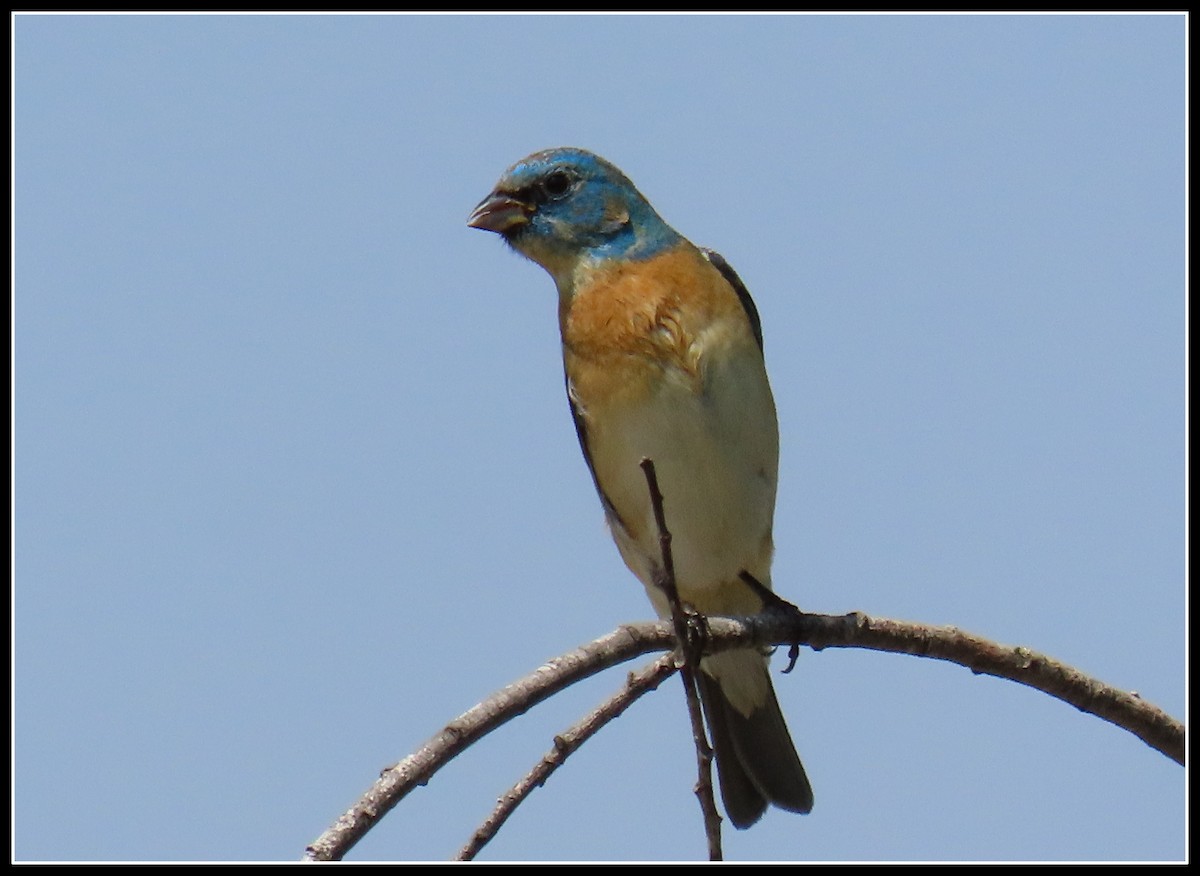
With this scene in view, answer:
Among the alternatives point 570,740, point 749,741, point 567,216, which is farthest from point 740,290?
point 570,740

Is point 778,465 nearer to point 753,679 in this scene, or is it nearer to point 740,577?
point 740,577

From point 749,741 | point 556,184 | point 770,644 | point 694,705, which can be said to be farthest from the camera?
point 556,184

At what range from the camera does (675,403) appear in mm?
5371

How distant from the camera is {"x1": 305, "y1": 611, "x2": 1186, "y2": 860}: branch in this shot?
9.57ft

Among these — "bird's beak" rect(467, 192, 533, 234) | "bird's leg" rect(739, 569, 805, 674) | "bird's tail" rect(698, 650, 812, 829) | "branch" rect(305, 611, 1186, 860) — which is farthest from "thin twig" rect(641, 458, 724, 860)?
"bird's beak" rect(467, 192, 533, 234)

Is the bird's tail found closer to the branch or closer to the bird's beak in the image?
the branch

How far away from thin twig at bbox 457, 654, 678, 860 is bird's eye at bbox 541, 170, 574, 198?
286 centimetres

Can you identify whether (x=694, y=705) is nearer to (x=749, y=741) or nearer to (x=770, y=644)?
(x=770, y=644)

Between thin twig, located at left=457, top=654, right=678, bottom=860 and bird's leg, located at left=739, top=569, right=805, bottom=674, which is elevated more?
bird's leg, located at left=739, top=569, right=805, bottom=674

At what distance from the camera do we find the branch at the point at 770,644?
9.57 feet

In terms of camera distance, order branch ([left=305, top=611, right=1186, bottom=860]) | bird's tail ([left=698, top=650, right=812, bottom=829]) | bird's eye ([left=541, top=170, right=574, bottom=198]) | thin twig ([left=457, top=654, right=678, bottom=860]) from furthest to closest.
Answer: bird's eye ([left=541, top=170, right=574, bottom=198]), bird's tail ([left=698, top=650, right=812, bottom=829]), thin twig ([left=457, top=654, right=678, bottom=860]), branch ([left=305, top=611, right=1186, bottom=860])

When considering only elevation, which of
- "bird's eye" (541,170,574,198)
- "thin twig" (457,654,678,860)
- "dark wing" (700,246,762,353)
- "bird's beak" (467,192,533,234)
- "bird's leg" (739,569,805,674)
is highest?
"bird's eye" (541,170,574,198)

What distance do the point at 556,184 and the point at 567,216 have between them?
183mm
